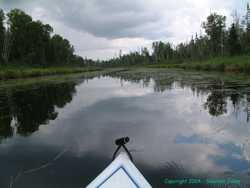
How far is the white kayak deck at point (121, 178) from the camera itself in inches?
87.0

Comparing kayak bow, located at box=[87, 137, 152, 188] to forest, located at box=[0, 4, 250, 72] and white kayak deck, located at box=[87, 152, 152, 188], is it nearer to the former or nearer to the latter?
white kayak deck, located at box=[87, 152, 152, 188]

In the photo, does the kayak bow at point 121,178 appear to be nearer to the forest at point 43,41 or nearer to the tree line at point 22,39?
the forest at point 43,41

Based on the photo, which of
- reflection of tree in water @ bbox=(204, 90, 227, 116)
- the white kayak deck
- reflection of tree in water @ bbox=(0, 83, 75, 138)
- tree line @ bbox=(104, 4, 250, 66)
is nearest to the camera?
the white kayak deck

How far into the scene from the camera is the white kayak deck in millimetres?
2211

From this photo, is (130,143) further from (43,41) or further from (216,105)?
(43,41)

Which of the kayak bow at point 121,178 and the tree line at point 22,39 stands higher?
the tree line at point 22,39

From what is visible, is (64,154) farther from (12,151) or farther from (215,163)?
(215,163)

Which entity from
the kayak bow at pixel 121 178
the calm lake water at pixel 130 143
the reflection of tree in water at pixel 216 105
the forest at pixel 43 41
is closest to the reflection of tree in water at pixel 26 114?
the calm lake water at pixel 130 143

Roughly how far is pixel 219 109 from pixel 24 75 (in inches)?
1108

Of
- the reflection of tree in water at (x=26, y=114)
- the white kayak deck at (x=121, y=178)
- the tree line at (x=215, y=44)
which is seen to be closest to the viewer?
the white kayak deck at (x=121, y=178)

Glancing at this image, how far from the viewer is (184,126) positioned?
21.3ft

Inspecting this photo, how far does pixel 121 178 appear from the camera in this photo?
2266mm

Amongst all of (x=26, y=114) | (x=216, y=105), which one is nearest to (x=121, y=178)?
(x=26, y=114)

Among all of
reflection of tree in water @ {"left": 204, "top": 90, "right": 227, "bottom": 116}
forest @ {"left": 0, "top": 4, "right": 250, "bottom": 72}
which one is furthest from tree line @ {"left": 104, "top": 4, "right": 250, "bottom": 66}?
reflection of tree in water @ {"left": 204, "top": 90, "right": 227, "bottom": 116}
